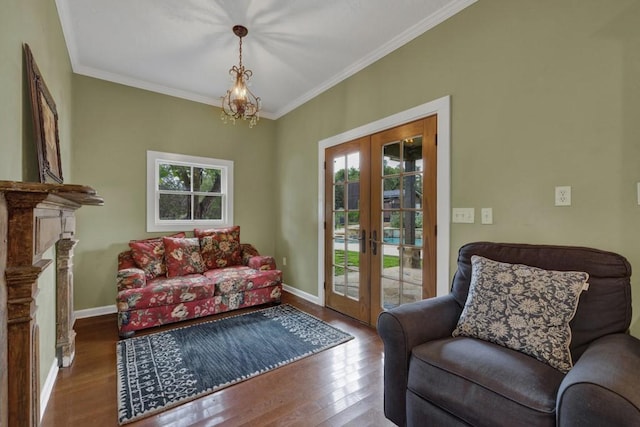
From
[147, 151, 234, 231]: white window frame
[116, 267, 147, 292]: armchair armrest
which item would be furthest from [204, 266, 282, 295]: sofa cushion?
[147, 151, 234, 231]: white window frame

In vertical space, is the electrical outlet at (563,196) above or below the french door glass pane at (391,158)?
below

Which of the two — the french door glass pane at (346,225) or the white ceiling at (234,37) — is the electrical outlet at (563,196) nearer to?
the white ceiling at (234,37)

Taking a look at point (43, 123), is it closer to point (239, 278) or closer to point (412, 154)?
point (239, 278)

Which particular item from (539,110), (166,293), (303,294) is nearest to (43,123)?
(166,293)

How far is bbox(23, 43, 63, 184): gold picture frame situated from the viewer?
1521mm

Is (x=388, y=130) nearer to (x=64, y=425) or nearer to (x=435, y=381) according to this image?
(x=435, y=381)

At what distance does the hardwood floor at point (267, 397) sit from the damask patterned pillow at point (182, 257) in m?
1.03

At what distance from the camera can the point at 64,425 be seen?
1.59 m

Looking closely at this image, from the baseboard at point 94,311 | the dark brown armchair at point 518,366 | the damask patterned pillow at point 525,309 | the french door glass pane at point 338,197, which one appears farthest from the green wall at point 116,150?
the damask patterned pillow at point 525,309

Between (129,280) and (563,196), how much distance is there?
359 cm

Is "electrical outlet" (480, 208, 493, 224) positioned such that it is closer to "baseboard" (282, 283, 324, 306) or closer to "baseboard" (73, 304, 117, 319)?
"baseboard" (282, 283, 324, 306)

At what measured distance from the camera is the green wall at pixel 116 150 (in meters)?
3.26

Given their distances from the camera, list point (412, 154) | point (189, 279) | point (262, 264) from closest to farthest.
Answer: point (412, 154)
point (189, 279)
point (262, 264)

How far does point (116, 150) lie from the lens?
3443 millimetres
